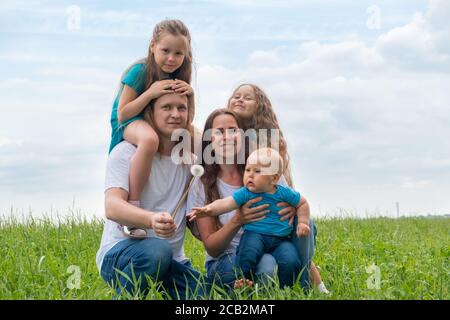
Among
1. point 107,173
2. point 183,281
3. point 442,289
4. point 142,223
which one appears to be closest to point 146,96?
point 107,173

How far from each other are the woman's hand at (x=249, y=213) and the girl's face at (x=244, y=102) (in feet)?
3.74

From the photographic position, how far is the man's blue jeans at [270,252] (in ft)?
14.8

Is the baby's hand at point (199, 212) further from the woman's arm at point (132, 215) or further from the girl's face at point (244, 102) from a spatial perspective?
the girl's face at point (244, 102)

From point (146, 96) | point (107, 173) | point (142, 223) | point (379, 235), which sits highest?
point (146, 96)

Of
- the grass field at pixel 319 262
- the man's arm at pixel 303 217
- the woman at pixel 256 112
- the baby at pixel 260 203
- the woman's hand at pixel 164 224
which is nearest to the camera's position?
the woman's hand at pixel 164 224

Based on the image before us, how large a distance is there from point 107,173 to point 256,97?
159 cm

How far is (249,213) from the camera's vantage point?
14.8ft

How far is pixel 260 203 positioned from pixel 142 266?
0.93 metres

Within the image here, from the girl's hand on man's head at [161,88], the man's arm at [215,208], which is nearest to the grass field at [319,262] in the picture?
the man's arm at [215,208]

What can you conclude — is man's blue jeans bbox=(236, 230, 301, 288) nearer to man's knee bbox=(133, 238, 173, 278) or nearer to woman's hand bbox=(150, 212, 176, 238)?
man's knee bbox=(133, 238, 173, 278)
